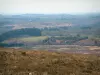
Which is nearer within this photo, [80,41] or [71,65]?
[71,65]

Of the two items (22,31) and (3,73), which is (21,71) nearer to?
(3,73)

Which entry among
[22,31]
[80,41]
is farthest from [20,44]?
[22,31]

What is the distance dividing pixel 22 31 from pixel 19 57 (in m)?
153

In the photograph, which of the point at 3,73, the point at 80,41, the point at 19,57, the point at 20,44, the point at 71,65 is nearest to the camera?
the point at 3,73

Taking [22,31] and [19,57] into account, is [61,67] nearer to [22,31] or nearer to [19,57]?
[19,57]

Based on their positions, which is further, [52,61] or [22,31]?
[22,31]

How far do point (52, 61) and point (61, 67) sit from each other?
1310 millimetres

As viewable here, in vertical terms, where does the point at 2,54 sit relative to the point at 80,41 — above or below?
above

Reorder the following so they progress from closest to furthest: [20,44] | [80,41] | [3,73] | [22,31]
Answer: [3,73] → [20,44] → [80,41] → [22,31]

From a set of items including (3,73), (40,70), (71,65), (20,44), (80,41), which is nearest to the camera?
(3,73)

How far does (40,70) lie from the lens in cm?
1310

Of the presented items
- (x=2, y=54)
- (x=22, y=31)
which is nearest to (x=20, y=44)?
(x=22, y=31)

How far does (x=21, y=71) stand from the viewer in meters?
12.8

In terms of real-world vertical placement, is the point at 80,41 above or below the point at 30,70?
below
